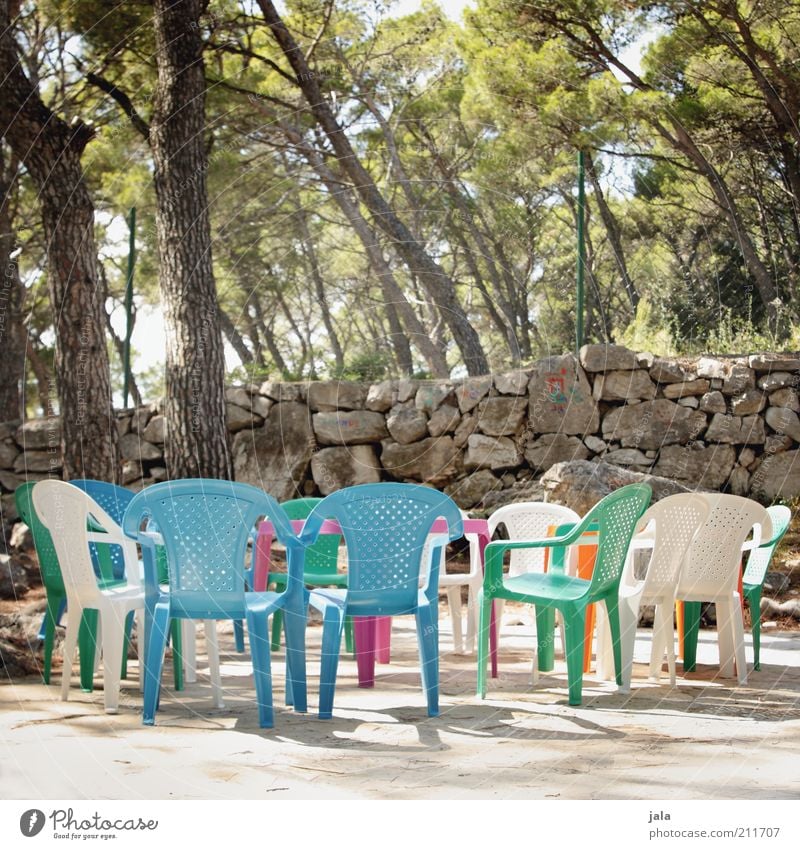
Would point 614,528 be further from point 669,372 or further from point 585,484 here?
point 669,372

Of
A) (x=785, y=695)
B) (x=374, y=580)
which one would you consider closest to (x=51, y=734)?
(x=374, y=580)

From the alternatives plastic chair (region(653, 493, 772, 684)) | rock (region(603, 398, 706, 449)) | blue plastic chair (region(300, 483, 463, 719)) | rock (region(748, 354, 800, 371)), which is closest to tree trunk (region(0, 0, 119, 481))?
blue plastic chair (region(300, 483, 463, 719))

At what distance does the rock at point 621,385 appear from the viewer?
716cm

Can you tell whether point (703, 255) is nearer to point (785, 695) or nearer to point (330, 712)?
point (785, 695)

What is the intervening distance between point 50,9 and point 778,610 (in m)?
6.06

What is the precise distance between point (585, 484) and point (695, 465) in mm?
1352

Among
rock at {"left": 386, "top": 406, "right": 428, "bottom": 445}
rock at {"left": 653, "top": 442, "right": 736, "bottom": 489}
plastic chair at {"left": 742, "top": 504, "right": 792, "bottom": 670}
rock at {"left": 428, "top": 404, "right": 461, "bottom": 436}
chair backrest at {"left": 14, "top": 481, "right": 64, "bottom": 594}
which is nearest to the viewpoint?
chair backrest at {"left": 14, "top": 481, "right": 64, "bottom": 594}

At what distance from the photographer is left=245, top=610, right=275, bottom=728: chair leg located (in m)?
3.03

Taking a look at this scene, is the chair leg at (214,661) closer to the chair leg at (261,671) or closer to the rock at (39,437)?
the chair leg at (261,671)

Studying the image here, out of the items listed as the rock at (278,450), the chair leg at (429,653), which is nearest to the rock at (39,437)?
the rock at (278,450)

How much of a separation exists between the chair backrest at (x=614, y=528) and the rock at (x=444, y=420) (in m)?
3.92

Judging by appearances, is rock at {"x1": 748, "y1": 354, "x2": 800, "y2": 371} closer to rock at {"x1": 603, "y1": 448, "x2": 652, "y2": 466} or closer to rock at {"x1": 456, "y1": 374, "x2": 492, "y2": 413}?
rock at {"x1": 603, "y1": 448, "x2": 652, "y2": 466}

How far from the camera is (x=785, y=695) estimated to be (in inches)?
139
